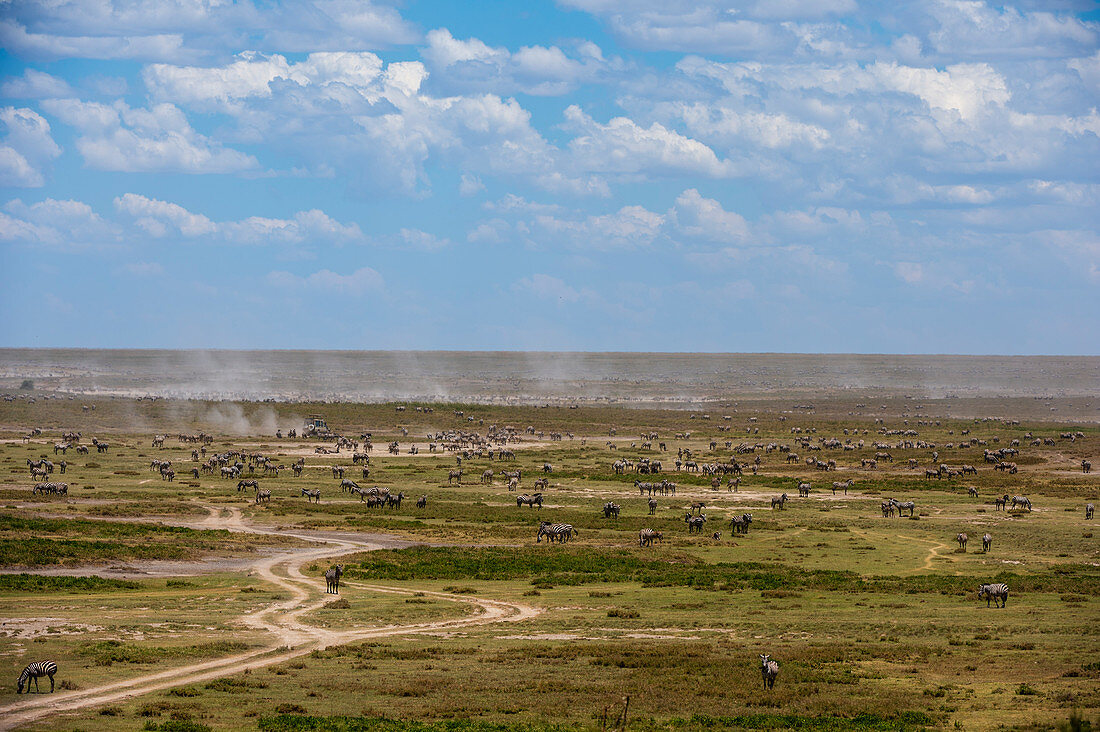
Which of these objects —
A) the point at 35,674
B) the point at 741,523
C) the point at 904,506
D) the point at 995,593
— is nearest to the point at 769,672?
the point at 995,593

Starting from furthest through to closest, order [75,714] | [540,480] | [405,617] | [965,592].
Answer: [540,480] → [965,592] → [405,617] → [75,714]

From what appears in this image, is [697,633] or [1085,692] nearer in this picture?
[1085,692]

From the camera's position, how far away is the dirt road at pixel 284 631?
85.5 ft

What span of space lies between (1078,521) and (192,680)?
5488 centimetres

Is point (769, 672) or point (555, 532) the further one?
point (555, 532)

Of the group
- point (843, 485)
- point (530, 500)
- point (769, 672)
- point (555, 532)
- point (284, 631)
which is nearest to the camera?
point (769, 672)

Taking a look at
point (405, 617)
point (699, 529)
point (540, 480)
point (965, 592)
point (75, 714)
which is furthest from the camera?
point (540, 480)

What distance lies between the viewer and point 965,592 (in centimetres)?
4366

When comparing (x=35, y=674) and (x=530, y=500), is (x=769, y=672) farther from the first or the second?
(x=530, y=500)

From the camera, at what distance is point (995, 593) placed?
40.3 m

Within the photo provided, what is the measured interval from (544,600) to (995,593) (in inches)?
683

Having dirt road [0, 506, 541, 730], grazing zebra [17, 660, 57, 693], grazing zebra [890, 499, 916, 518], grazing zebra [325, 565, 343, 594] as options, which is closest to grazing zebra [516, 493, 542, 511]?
dirt road [0, 506, 541, 730]

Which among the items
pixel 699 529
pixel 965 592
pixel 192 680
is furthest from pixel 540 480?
pixel 192 680

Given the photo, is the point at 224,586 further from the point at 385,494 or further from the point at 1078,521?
the point at 1078,521
